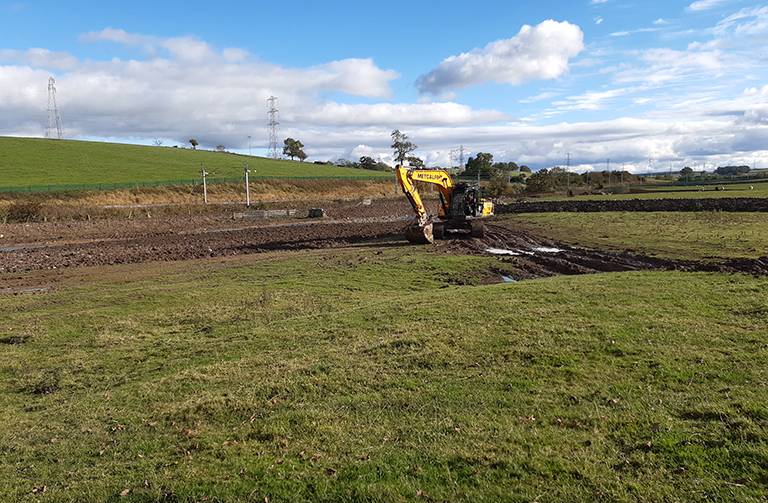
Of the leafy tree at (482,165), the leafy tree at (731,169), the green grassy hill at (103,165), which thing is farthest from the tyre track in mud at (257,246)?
the leafy tree at (731,169)

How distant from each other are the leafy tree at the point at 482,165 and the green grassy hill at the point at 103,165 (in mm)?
33057

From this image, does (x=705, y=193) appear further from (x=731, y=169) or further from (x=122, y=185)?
(x=731, y=169)

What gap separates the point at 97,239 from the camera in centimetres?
3609

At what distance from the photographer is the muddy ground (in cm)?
2009

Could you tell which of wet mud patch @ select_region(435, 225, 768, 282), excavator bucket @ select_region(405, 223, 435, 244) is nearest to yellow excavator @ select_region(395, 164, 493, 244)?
excavator bucket @ select_region(405, 223, 435, 244)

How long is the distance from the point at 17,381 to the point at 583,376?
33.3 ft

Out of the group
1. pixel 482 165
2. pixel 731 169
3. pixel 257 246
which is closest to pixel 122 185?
pixel 257 246

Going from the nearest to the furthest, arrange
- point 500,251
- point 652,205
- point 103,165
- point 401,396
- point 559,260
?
point 401,396, point 559,260, point 500,251, point 652,205, point 103,165

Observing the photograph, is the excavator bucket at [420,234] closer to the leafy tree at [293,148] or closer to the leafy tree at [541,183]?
the leafy tree at [541,183]

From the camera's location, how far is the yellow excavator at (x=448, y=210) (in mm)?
27500

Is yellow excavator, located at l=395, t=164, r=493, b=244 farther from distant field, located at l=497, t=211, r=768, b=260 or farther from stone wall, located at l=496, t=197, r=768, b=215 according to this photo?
stone wall, located at l=496, t=197, r=768, b=215

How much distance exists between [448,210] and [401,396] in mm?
22616

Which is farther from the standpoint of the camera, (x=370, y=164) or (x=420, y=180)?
(x=370, y=164)

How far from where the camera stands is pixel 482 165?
5354 inches
